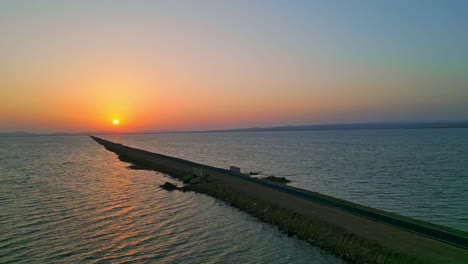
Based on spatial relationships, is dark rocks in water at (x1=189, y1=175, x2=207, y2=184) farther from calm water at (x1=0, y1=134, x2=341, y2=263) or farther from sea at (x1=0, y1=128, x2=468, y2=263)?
calm water at (x1=0, y1=134, x2=341, y2=263)

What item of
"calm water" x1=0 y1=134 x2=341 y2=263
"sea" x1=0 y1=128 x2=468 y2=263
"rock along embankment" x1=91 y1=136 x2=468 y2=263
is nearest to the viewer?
"rock along embankment" x1=91 y1=136 x2=468 y2=263

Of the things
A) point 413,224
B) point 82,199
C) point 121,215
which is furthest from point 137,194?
point 413,224

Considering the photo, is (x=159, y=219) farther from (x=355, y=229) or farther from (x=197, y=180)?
(x=197, y=180)

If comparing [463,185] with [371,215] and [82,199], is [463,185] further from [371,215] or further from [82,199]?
[82,199]

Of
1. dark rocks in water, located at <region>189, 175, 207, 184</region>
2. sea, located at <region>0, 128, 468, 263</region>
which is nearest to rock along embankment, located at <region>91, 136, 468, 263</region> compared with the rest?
sea, located at <region>0, 128, 468, 263</region>

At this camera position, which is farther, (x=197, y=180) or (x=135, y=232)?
(x=197, y=180)

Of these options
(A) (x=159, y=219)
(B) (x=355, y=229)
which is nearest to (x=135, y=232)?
(A) (x=159, y=219)

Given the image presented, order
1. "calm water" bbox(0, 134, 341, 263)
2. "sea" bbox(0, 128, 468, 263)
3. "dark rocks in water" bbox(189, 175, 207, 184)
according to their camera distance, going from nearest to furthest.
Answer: "calm water" bbox(0, 134, 341, 263) < "sea" bbox(0, 128, 468, 263) < "dark rocks in water" bbox(189, 175, 207, 184)

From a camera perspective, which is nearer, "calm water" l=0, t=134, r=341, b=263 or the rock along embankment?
the rock along embankment
